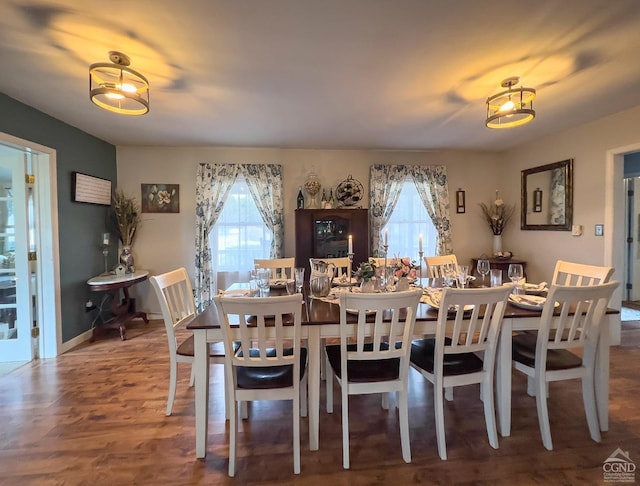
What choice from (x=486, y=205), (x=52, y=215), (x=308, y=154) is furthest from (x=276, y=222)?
(x=486, y=205)

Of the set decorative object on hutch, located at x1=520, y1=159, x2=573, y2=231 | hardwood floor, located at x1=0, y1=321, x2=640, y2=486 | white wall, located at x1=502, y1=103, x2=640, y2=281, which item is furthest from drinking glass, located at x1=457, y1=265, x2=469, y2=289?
decorative object on hutch, located at x1=520, y1=159, x2=573, y2=231

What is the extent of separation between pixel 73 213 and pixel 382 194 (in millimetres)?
3699

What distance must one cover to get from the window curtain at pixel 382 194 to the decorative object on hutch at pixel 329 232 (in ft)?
1.11

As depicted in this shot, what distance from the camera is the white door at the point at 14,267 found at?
3.04 m

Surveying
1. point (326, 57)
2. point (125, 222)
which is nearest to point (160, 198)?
point (125, 222)

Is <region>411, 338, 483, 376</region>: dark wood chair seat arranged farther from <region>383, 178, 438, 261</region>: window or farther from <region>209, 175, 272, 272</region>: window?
<region>209, 175, 272, 272</region>: window

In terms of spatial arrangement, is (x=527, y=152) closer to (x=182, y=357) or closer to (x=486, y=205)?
(x=486, y=205)

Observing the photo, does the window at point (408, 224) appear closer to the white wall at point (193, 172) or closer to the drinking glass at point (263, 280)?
the white wall at point (193, 172)

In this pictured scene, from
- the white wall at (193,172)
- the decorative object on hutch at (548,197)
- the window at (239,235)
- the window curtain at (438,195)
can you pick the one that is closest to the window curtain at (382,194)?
the white wall at (193,172)

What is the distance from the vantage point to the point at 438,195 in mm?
4641

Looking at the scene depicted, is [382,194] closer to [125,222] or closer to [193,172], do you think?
[193,172]

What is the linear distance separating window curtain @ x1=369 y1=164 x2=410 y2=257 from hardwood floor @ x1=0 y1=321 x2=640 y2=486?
2316mm

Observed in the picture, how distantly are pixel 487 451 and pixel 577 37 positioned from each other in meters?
2.40

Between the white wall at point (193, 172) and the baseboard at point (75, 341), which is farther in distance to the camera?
the white wall at point (193, 172)
